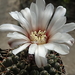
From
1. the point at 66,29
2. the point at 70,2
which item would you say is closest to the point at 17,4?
the point at 70,2

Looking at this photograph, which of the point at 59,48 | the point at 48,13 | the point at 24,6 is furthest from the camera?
the point at 24,6

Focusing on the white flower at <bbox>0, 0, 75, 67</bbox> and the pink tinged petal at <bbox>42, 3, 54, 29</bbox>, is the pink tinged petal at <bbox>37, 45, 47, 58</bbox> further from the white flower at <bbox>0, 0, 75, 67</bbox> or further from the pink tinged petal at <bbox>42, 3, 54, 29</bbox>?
the pink tinged petal at <bbox>42, 3, 54, 29</bbox>

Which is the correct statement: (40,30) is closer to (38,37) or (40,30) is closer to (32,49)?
(38,37)

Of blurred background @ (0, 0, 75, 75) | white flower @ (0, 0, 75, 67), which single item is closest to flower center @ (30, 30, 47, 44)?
white flower @ (0, 0, 75, 67)

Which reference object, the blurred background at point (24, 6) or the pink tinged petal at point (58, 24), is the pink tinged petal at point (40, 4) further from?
the blurred background at point (24, 6)

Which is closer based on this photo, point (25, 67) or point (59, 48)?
point (59, 48)

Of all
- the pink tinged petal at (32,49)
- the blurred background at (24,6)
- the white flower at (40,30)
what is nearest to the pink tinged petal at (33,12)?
the white flower at (40,30)

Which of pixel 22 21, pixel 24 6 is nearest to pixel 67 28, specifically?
pixel 22 21

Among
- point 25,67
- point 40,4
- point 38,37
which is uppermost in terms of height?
point 40,4
